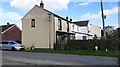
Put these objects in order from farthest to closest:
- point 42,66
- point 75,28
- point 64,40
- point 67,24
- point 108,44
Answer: point 75,28 → point 67,24 → point 64,40 → point 108,44 → point 42,66

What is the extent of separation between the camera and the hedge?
3814 cm

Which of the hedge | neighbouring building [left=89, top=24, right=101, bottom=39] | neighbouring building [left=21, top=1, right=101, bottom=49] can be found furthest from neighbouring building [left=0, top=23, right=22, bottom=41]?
neighbouring building [left=89, top=24, right=101, bottom=39]

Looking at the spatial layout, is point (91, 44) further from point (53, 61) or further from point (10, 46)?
point (53, 61)

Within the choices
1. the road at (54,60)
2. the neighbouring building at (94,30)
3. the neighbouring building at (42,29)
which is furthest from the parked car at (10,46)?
the neighbouring building at (94,30)

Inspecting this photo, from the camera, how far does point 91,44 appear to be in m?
39.5

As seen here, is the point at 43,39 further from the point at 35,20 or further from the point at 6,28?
the point at 6,28

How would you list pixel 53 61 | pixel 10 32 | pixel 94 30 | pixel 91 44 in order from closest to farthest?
pixel 53 61
pixel 91 44
pixel 10 32
pixel 94 30

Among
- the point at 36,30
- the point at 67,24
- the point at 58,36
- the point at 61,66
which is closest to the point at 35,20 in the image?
the point at 36,30

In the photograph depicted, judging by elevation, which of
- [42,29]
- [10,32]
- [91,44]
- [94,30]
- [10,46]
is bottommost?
[10,46]

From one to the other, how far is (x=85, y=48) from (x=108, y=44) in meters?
3.91

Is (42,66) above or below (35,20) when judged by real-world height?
below

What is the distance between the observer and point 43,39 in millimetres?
43312

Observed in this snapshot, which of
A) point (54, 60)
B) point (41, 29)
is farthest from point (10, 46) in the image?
point (54, 60)

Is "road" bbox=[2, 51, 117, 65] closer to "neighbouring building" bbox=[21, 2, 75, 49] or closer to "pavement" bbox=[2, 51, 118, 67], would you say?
"pavement" bbox=[2, 51, 118, 67]
